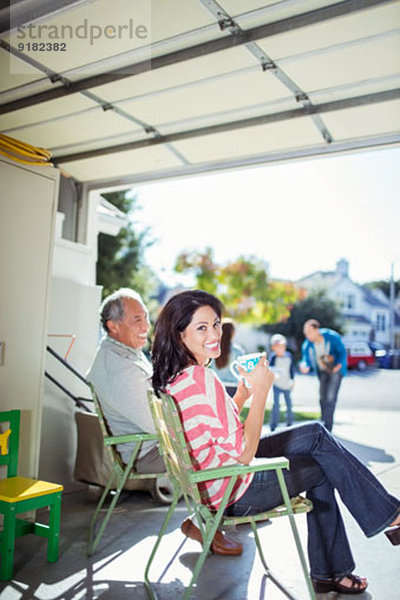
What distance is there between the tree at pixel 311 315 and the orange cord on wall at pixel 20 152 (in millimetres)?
24068

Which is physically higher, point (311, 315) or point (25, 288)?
point (311, 315)

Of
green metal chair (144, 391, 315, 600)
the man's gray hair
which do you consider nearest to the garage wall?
the man's gray hair

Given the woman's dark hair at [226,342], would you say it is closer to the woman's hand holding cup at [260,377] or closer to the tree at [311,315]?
the woman's hand holding cup at [260,377]

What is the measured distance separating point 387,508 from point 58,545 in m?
1.75

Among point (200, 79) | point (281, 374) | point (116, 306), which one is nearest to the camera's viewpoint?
point (200, 79)

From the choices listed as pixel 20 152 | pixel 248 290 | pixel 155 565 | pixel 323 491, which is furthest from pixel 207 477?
pixel 248 290

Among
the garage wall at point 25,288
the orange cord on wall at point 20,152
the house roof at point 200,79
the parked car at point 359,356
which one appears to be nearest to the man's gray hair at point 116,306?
the garage wall at point 25,288

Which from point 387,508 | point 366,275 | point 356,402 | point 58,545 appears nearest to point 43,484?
point 58,545

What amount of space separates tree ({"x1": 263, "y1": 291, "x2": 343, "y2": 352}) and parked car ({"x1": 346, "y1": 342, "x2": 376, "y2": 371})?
20.3ft

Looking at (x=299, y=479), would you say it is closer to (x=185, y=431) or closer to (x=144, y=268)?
(x=185, y=431)

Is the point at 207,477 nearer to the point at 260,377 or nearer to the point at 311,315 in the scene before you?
the point at 260,377

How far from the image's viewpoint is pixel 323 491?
250 cm

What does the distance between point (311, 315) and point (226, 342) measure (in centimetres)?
2240

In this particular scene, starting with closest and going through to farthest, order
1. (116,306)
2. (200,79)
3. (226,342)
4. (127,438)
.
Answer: (127,438) → (200,79) → (116,306) → (226,342)
